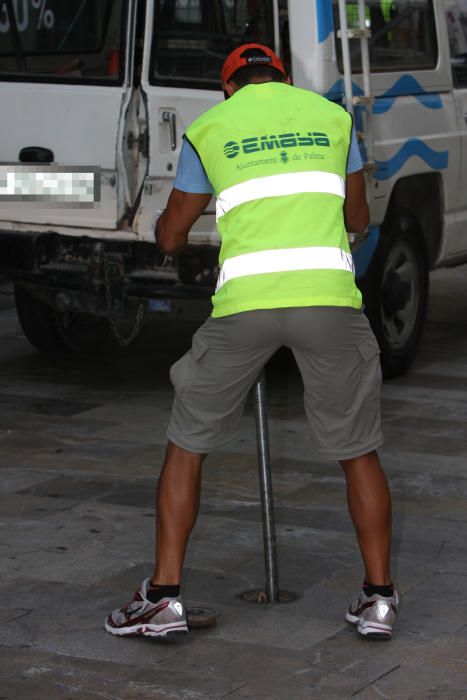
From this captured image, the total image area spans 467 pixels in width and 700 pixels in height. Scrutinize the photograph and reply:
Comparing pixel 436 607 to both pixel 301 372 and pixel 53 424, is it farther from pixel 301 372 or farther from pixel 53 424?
pixel 53 424

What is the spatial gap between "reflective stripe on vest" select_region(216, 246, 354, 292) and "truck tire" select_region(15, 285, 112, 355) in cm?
489

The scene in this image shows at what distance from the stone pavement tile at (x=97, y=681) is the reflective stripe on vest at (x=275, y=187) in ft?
4.36

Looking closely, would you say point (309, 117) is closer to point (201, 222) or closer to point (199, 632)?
point (199, 632)

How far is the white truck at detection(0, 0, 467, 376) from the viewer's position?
7.88m

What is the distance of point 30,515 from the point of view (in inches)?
247

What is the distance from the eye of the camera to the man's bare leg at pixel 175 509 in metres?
4.88

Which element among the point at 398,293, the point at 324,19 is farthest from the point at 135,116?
the point at 398,293

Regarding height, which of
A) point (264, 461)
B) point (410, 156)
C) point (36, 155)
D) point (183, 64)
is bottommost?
point (264, 461)

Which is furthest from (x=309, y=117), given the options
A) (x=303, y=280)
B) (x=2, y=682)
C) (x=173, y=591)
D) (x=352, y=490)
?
(x=2, y=682)

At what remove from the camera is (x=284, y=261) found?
15.4ft

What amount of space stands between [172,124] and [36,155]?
70 centimetres

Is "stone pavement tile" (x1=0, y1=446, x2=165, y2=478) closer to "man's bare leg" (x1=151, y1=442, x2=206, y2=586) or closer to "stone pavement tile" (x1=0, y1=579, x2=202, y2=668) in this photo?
"stone pavement tile" (x1=0, y1=579, x2=202, y2=668)

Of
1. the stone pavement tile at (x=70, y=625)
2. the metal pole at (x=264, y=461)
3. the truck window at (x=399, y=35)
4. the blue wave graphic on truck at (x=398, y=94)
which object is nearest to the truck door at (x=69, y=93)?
the blue wave graphic on truck at (x=398, y=94)

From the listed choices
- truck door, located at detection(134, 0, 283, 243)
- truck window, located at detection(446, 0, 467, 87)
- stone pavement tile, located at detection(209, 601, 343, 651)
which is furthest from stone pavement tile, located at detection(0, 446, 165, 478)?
truck window, located at detection(446, 0, 467, 87)
